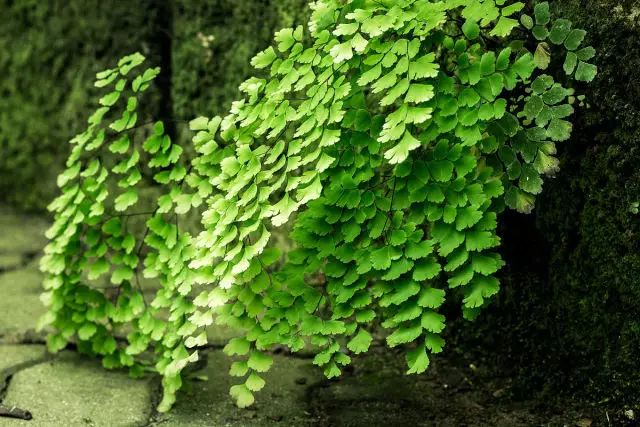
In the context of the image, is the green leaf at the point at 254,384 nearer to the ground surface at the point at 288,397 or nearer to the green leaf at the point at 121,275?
the ground surface at the point at 288,397

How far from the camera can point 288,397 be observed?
2266mm

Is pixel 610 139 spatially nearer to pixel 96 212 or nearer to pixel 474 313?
pixel 474 313

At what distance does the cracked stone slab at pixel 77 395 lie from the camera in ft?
6.89

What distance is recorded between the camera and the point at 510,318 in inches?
89.4

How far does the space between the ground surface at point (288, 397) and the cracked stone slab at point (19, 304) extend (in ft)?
0.28

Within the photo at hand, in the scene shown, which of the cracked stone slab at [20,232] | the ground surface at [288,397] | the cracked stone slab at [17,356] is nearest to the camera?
the ground surface at [288,397]

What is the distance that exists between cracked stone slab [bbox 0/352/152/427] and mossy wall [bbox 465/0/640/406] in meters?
1.11

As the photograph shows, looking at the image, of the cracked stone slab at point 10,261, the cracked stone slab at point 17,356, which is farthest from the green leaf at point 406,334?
the cracked stone slab at point 10,261

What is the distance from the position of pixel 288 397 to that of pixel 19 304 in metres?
1.29

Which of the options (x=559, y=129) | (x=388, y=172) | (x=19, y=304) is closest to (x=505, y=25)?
(x=559, y=129)

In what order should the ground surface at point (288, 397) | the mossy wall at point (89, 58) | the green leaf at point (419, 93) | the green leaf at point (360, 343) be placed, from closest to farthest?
the green leaf at point (419, 93), the green leaf at point (360, 343), the ground surface at point (288, 397), the mossy wall at point (89, 58)

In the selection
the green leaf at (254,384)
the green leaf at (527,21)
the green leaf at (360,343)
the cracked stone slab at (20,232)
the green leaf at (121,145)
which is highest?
the cracked stone slab at (20,232)

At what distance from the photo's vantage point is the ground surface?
210cm

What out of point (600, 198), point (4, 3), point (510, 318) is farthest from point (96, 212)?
point (4, 3)
